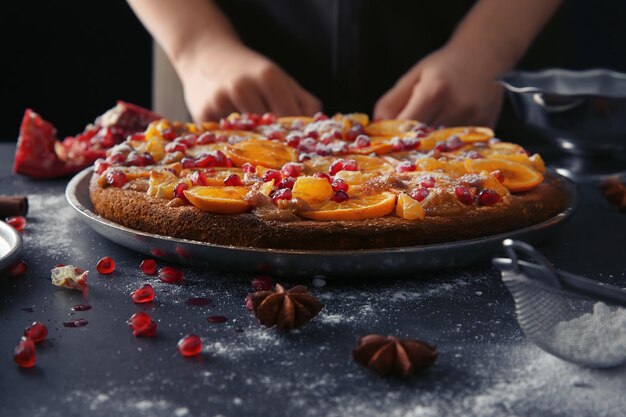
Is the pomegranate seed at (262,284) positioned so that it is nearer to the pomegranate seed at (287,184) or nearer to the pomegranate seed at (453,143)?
the pomegranate seed at (287,184)

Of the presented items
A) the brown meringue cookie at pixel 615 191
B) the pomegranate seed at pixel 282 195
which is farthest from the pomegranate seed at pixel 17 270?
the brown meringue cookie at pixel 615 191

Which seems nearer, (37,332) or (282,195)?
(37,332)

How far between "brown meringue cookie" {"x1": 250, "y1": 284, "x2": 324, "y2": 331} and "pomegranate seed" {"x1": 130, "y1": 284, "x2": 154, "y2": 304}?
19cm

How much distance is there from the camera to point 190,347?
121cm

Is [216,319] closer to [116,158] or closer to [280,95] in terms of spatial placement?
[116,158]

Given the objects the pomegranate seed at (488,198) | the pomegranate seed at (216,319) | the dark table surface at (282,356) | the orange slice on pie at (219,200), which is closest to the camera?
the dark table surface at (282,356)

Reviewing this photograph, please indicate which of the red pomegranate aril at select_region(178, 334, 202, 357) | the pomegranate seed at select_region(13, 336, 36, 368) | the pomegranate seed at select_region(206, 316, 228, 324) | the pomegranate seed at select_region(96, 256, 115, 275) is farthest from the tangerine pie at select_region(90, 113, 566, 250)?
the pomegranate seed at select_region(13, 336, 36, 368)

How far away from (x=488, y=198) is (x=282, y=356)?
66cm

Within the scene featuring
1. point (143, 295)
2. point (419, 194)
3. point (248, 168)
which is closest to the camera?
point (143, 295)

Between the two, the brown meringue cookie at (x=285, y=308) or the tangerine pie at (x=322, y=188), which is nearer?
the brown meringue cookie at (x=285, y=308)

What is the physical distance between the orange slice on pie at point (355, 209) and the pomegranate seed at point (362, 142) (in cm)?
54

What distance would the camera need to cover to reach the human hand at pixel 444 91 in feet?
9.13

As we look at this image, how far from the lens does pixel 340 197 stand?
162cm

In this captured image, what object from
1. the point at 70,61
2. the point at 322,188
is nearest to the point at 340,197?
the point at 322,188
